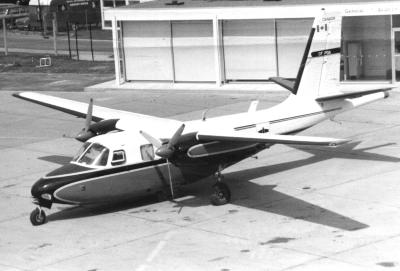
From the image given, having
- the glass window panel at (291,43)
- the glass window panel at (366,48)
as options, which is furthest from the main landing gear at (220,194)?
the glass window panel at (366,48)

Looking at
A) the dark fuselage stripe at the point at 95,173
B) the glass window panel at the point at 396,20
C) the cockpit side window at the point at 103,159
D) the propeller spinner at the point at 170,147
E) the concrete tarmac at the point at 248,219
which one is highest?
the glass window panel at the point at 396,20

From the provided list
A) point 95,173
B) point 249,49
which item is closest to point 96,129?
point 95,173

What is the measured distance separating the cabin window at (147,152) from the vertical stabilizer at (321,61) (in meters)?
6.22

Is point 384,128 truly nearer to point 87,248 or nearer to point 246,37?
point 246,37

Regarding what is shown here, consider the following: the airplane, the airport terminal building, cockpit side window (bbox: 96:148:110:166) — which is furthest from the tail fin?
the airport terminal building

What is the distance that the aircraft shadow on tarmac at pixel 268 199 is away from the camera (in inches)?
944

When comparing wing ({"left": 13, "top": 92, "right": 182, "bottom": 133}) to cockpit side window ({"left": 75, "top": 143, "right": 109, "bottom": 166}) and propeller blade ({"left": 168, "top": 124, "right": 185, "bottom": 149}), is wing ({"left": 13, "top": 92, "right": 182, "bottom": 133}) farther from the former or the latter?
cockpit side window ({"left": 75, "top": 143, "right": 109, "bottom": 166})

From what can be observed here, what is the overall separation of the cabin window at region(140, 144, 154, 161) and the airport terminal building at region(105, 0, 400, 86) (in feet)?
57.0

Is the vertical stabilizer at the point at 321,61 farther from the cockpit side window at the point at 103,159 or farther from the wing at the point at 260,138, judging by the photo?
the cockpit side window at the point at 103,159

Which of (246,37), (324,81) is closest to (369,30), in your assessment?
(246,37)

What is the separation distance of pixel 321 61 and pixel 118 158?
8549mm

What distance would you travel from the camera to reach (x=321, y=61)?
2986 cm

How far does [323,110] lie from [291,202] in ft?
16.3

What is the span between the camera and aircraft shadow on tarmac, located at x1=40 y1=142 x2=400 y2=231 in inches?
944
